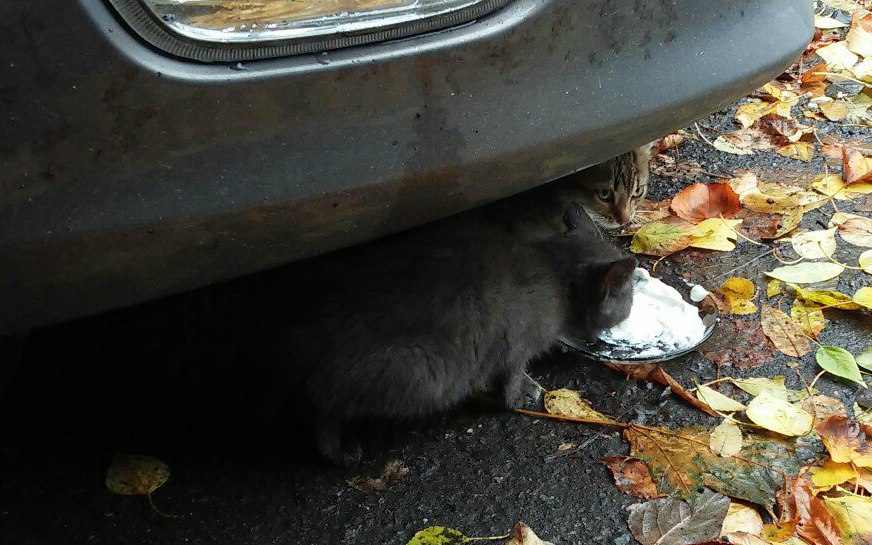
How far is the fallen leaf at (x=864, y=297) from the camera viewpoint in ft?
8.71

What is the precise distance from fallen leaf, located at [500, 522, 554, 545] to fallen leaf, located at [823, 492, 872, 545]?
600 millimetres

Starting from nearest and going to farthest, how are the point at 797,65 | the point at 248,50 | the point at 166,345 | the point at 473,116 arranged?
the point at 248,50, the point at 473,116, the point at 166,345, the point at 797,65

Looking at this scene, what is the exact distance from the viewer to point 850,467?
6.94 ft

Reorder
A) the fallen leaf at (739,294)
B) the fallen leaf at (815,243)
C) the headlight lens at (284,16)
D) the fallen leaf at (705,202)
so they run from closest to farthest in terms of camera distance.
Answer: the headlight lens at (284,16) < the fallen leaf at (739,294) < the fallen leaf at (815,243) < the fallen leaf at (705,202)

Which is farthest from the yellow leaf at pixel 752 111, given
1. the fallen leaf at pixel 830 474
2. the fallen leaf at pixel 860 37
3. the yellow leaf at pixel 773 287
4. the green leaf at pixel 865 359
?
the fallen leaf at pixel 830 474

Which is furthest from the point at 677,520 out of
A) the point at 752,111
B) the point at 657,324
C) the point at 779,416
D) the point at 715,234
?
the point at 752,111

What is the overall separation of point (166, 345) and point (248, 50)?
1.35 meters

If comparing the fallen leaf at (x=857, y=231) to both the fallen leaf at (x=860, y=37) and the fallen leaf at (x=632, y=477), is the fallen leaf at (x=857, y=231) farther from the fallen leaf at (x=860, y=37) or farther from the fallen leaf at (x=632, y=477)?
the fallen leaf at (x=860, y=37)

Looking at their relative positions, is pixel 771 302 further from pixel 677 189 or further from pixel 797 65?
pixel 797 65

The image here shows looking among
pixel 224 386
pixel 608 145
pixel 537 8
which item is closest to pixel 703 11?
pixel 608 145

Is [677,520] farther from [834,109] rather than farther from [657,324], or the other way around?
[834,109]

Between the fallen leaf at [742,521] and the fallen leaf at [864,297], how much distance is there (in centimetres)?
92

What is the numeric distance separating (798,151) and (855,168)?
12.7 inches

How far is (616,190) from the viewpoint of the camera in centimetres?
323
